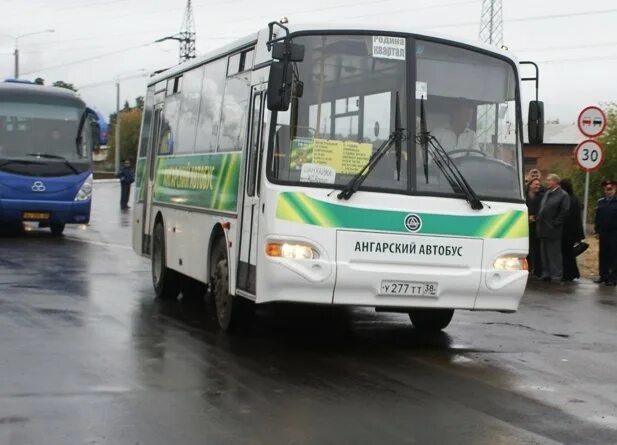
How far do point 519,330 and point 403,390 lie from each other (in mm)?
4406

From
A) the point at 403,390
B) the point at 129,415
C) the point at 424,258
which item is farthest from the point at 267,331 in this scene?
the point at 129,415

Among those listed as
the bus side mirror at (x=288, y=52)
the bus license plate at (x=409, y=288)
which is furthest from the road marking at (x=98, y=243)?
the bus side mirror at (x=288, y=52)

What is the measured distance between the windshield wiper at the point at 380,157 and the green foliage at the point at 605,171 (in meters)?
30.2

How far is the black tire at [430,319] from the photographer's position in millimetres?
12492

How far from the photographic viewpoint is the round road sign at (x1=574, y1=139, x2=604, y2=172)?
21.1 meters

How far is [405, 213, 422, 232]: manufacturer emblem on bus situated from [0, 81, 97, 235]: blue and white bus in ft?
54.1

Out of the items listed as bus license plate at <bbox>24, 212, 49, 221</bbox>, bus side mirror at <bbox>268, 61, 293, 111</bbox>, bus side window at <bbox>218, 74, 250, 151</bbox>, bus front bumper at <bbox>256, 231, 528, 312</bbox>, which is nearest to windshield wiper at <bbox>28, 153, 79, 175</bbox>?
bus license plate at <bbox>24, 212, 49, 221</bbox>

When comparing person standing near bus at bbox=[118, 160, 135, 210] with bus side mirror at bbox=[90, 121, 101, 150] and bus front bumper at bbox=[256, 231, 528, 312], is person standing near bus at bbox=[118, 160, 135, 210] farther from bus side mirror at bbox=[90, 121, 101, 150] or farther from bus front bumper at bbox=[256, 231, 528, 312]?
bus front bumper at bbox=[256, 231, 528, 312]

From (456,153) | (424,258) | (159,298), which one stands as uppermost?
(456,153)

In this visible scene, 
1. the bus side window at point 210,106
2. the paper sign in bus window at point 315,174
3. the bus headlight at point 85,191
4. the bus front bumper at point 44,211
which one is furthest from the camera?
the bus headlight at point 85,191

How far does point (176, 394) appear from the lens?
8422 mm

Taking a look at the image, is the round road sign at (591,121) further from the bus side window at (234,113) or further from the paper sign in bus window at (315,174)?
the paper sign in bus window at (315,174)

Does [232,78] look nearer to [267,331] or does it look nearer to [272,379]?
[267,331]

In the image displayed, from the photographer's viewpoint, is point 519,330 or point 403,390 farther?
point 519,330
